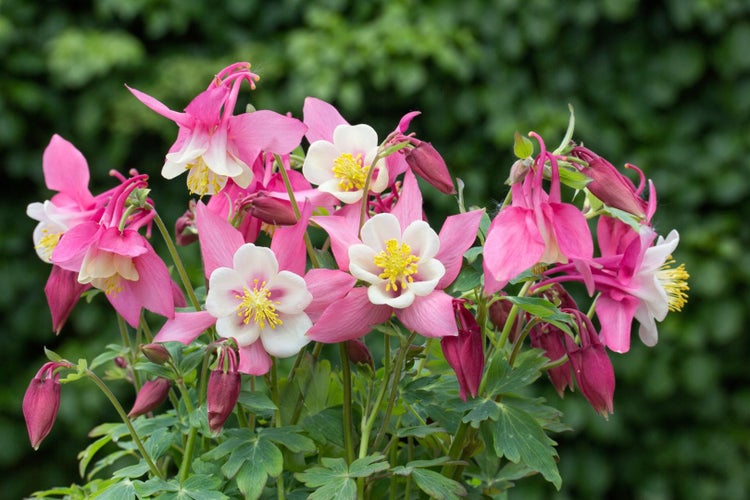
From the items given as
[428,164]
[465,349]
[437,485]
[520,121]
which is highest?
[428,164]

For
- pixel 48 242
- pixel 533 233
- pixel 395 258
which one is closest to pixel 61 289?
pixel 48 242

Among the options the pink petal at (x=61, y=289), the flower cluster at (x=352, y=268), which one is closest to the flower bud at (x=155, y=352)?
the flower cluster at (x=352, y=268)

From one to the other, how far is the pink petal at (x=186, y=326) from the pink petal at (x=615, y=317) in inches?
12.5

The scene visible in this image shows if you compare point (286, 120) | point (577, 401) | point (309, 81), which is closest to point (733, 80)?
point (577, 401)

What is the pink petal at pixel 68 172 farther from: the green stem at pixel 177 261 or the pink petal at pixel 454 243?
the pink petal at pixel 454 243

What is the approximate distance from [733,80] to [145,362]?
70.9 inches

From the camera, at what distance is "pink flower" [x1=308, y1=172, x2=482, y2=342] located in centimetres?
73

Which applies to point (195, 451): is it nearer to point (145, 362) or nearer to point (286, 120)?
point (145, 362)

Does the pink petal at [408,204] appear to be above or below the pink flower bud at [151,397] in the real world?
above

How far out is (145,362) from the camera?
0.83 metres

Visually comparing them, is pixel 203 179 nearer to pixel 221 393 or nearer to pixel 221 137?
pixel 221 137

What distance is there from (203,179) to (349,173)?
4.8 inches

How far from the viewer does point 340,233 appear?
76cm

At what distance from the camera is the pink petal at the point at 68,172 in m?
0.89
